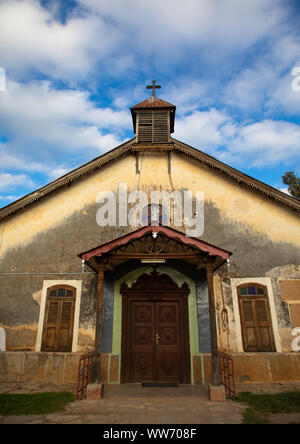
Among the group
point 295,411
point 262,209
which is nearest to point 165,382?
point 295,411

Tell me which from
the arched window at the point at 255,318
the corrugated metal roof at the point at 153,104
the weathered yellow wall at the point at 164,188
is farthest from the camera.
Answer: the corrugated metal roof at the point at 153,104

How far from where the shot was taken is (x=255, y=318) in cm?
860

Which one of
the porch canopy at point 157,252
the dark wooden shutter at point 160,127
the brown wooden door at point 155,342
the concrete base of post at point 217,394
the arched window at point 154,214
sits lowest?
the concrete base of post at point 217,394

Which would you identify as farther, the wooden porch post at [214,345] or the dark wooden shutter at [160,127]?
the dark wooden shutter at [160,127]

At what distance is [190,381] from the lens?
26.6 ft

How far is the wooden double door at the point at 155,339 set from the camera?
824cm

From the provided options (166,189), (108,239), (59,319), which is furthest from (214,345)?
(166,189)

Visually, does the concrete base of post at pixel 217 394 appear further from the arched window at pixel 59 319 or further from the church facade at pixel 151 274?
the arched window at pixel 59 319

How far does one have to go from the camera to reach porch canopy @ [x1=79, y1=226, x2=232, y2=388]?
7121 millimetres

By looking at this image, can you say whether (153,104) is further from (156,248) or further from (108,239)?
(156,248)

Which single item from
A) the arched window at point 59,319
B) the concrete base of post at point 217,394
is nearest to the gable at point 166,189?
the arched window at point 59,319

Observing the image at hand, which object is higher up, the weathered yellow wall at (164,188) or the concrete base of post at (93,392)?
the weathered yellow wall at (164,188)

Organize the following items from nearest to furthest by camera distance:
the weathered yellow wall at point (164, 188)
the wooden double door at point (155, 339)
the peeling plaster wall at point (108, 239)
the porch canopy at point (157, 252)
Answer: the porch canopy at point (157, 252), the wooden double door at point (155, 339), the peeling plaster wall at point (108, 239), the weathered yellow wall at point (164, 188)

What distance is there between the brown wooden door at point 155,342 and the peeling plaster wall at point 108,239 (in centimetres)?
77
